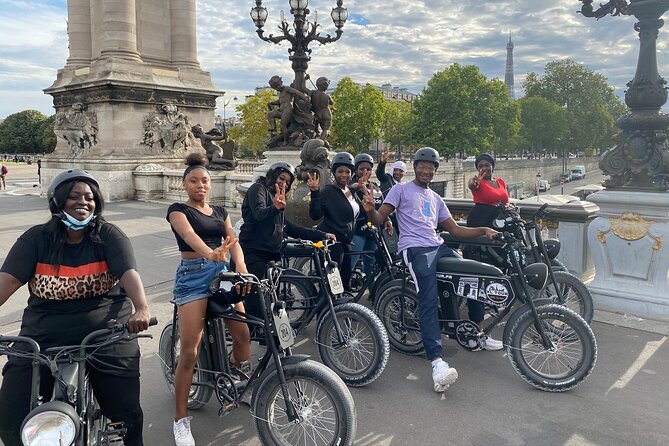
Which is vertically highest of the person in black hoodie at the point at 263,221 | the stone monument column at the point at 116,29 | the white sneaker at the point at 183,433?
the stone monument column at the point at 116,29

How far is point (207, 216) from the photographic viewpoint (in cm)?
358

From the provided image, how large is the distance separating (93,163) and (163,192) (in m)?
3.05

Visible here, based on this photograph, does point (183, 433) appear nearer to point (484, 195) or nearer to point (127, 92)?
point (484, 195)

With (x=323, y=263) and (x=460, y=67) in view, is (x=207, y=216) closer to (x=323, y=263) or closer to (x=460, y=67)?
(x=323, y=263)

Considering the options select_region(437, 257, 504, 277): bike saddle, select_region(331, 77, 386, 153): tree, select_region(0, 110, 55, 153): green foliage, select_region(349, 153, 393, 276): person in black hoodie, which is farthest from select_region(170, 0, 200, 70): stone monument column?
select_region(0, 110, 55, 153): green foliage

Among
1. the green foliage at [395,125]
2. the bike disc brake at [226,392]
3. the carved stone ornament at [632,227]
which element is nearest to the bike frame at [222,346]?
the bike disc brake at [226,392]

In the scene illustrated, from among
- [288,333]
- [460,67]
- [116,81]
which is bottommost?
[288,333]

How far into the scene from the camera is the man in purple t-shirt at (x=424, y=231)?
444cm

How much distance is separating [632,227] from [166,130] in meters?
19.7

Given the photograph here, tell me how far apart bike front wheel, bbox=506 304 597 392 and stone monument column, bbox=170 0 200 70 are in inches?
911

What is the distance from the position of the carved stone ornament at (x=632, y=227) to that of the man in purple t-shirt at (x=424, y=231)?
2.56 meters

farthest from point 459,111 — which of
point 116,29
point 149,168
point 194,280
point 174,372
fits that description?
point 194,280

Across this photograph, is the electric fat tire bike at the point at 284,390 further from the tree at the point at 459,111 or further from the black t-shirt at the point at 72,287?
the tree at the point at 459,111

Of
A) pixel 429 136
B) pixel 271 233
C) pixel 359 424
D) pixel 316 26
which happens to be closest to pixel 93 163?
pixel 316 26
